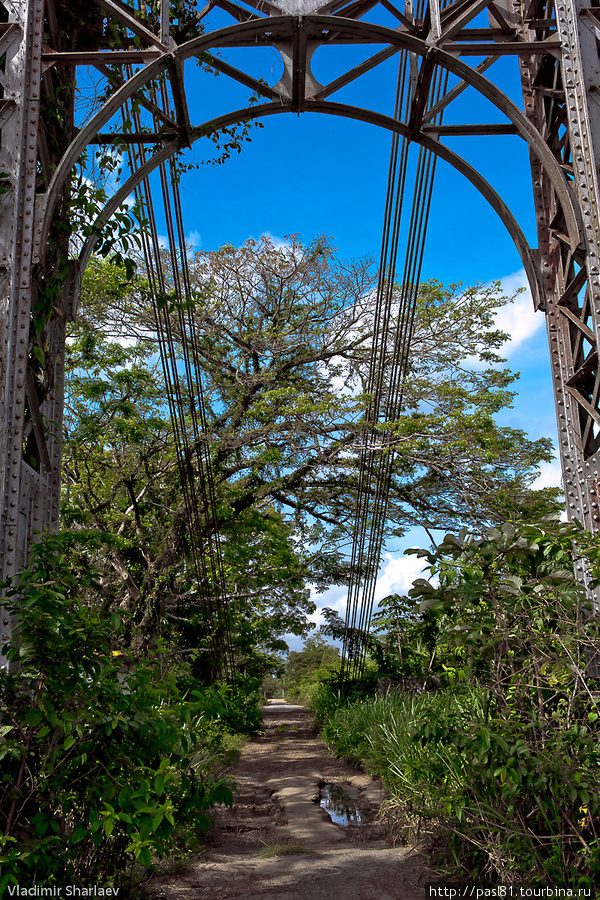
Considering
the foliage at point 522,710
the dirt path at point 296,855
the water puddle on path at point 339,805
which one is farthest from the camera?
the water puddle on path at point 339,805

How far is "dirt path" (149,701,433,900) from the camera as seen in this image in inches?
135

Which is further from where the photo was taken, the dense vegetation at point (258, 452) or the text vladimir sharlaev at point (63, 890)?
the dense vegetation at point (258, 452)

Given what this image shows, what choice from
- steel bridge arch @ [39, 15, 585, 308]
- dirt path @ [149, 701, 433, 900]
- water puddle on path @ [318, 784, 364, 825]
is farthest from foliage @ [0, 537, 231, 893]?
water puddle on path @ [318, 784, 364, 825]

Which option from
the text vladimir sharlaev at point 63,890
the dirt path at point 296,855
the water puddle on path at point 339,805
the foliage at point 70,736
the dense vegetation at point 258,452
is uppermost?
the dense vegetation at point 258,452

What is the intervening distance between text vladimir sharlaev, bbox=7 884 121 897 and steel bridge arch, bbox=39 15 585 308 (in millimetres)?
3086

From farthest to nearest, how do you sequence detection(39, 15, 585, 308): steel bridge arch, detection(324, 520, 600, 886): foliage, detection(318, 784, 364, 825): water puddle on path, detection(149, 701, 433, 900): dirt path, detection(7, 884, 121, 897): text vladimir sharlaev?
1. detection(318, 784, 364, 825): water puddle on path
2. detection(39, 15, 585, 308): steel bridge arch
3. detection(149, 701, 433, 900): dirt path
4. detection(324, 520, 600, 886): foliage
5. detection(7, 884, 121, 897): text vladimir sharlaev

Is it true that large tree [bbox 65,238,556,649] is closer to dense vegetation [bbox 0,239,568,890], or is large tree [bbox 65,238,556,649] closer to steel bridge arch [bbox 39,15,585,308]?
dense vegetation [bbox 0,239,568,890]

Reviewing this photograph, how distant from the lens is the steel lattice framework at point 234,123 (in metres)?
3.58

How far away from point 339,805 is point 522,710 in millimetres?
3952

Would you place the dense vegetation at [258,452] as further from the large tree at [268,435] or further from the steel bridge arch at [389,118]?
the steel bridge arch at [389,118]

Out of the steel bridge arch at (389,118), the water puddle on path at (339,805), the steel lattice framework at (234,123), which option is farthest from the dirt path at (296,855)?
the steel bridge arch at (389,118)

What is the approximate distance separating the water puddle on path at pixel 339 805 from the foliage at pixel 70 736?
11.0 ft

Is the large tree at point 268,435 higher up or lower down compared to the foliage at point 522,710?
higher up

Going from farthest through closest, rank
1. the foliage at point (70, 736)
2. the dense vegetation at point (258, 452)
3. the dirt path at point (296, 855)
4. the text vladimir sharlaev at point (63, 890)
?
the dense vegetation at point (258, 452)
the dirt path at point (296, 855)
the foliage at point (70, 736)
the text vladimir sharlaev at point (63, 890)
